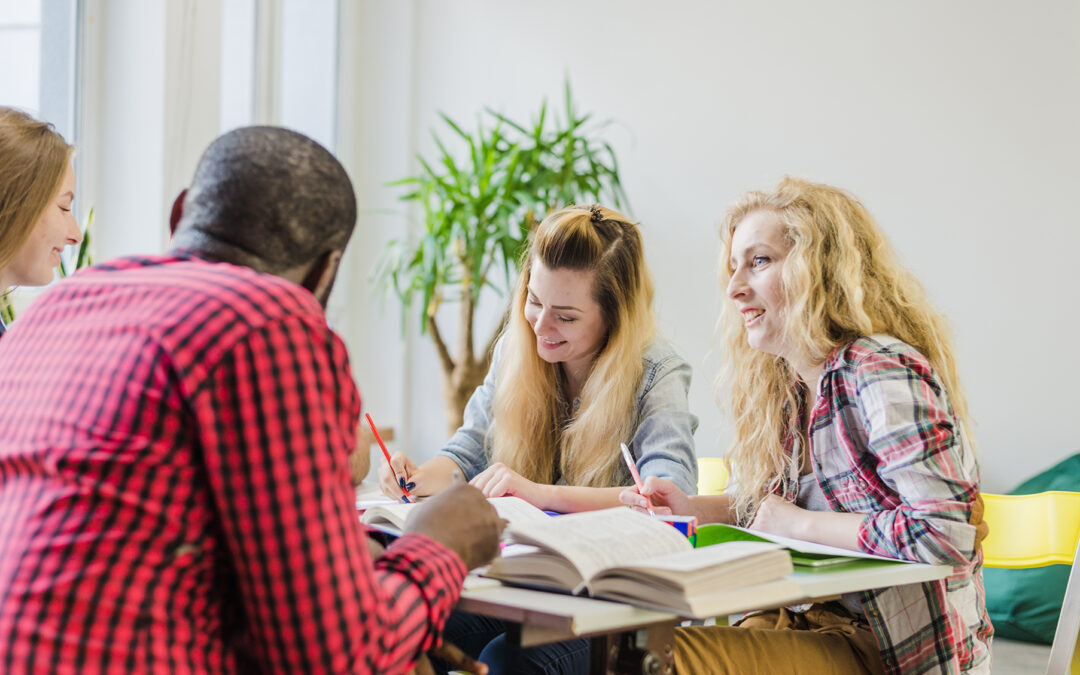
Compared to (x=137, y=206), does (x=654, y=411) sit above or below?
below

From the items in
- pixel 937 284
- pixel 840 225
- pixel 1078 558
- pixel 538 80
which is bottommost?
pixel 1078 558

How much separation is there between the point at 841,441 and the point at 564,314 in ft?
2.24

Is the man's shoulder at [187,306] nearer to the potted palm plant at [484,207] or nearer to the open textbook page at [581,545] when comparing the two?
the open textbook page at [581,545]

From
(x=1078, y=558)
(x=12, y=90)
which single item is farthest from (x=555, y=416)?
(x=12, y=90)

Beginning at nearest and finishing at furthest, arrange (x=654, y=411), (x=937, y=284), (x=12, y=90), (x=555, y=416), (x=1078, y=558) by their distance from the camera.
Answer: (x=1078, y=558)
(x=654, y=411)
(x=555, y=416)
(x=12, y=90)
(x=937, y=284)

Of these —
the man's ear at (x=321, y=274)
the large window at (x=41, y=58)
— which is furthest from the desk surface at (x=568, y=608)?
the large window at (x=41, y=58)

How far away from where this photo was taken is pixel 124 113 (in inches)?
127

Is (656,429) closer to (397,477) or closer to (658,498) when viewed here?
(658,498)

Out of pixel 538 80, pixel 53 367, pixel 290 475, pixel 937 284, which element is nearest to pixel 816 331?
pixel 290 475

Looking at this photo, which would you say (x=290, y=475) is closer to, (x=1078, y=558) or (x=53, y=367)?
(x=53, y=367)

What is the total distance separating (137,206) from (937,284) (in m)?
2.69

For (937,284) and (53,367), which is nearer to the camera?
(53,367)

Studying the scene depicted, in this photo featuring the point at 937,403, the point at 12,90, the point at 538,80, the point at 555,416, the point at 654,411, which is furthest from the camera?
the point at 538,80

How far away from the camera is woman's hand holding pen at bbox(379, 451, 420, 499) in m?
1.89
